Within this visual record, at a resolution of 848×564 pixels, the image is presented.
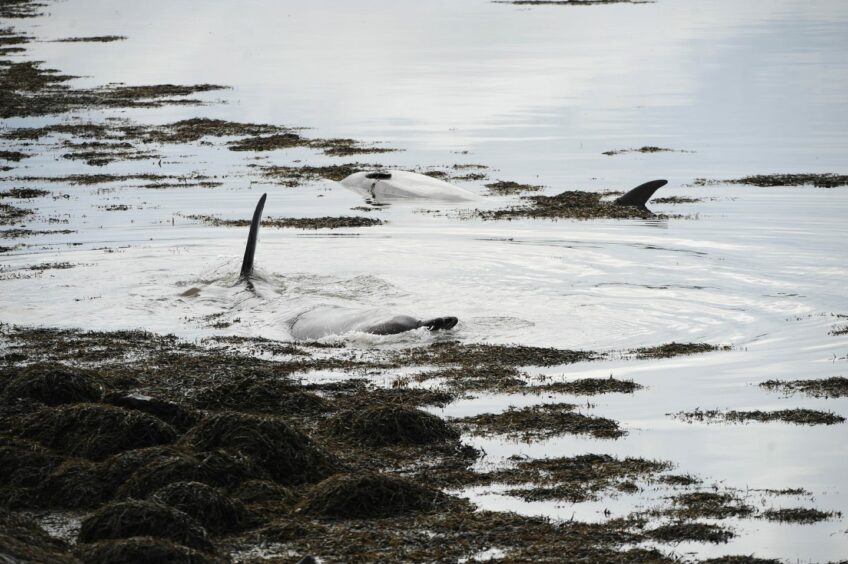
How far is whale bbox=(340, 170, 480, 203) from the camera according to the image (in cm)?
2573

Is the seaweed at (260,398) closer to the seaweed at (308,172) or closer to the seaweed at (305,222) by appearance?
the seaweed at (305,222)

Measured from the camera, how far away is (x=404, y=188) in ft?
86.1

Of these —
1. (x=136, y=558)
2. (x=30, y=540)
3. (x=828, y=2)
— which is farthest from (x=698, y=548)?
(x=828, y=2)

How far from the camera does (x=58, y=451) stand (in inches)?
418

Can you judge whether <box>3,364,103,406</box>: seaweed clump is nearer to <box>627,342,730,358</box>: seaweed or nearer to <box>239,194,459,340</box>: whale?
<box>239,194,459,340</box>: whale

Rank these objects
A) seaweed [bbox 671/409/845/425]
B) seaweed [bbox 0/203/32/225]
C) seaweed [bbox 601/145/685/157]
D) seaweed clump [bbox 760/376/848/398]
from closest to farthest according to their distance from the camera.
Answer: seaweed [bbox 671/409/845/425] → seaweed clump [bbox 760/376/848/398] → seaweed [bbox 0/203/32/225] → seaweed [bbox 601/145/685/157]

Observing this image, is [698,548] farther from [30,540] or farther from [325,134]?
[325,134]

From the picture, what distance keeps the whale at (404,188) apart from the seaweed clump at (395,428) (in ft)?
47.5

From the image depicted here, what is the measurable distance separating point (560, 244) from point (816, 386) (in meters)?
8.65

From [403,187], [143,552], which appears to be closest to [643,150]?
[403,187]

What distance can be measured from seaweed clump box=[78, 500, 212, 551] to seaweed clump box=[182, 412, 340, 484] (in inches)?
61.5

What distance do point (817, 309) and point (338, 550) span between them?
9.60 metres

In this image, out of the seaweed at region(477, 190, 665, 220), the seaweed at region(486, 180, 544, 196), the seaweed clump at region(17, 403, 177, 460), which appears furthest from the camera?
the seaweed at region(486, 180, 544, 196)

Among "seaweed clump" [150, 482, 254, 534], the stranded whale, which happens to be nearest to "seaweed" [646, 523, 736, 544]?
"seaweed clump" [150, 482, 254, 534]
